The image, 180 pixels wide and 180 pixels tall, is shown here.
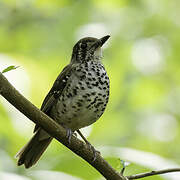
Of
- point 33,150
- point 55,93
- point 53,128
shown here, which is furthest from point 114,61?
point 53,128

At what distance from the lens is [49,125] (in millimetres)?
3260

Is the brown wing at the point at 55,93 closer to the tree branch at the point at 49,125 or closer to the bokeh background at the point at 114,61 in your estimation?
the bokeh background at the point at 114,61

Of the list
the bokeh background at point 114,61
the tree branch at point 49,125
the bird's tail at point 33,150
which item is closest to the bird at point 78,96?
the bird's tail at point 33,150

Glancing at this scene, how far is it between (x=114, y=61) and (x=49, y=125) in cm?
321

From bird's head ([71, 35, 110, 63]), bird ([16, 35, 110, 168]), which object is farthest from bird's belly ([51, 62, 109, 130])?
bird's head ([71, 35, 110, 63])

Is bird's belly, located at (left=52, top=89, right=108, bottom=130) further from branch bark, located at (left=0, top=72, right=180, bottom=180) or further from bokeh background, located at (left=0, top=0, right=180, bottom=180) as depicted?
branch bark, located at (left=0, top=72, right=180, bottom=180)

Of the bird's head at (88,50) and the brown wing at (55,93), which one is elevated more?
the bird's head at (88,50)

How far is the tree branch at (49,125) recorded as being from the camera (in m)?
3.01

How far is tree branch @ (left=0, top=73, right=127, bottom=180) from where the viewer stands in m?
3.01

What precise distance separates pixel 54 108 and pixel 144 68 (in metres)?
2.30

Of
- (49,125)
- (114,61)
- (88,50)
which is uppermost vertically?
(114,61)

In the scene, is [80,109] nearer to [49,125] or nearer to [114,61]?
[49,125]

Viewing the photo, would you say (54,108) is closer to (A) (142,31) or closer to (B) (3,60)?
(B) (3,60)

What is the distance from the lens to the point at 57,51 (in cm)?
751
